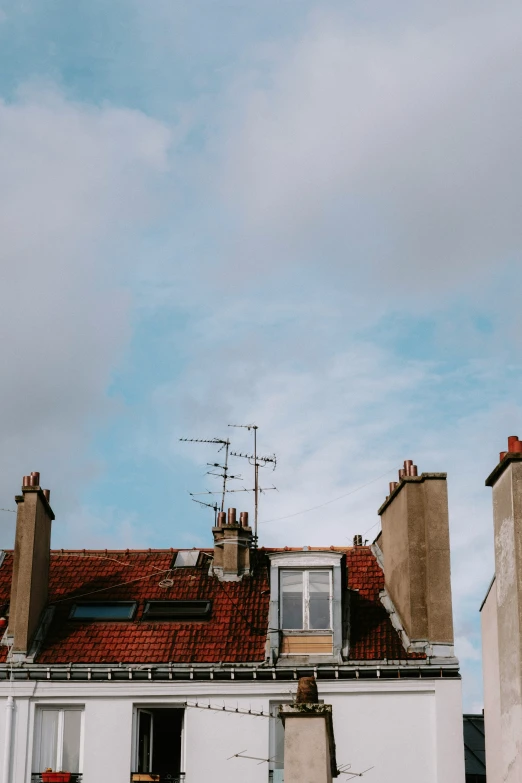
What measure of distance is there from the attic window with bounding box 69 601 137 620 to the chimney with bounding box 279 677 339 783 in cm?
1216

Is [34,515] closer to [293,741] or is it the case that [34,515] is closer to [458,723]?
[458,723]

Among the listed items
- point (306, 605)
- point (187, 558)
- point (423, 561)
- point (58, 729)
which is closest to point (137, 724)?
point (58, 729)

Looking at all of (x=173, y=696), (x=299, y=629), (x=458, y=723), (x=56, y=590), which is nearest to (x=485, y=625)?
(x=458, y=723)

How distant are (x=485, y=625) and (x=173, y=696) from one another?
692 centimetres

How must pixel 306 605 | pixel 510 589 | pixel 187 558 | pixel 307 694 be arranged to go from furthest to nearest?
pixel 187 558 → pixel 306 605 → pixel 510 589 → pixel 307 694

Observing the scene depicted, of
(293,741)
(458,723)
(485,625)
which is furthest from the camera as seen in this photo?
(458,723)

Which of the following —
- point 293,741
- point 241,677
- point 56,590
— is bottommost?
point 293,741

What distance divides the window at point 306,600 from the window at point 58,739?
4835 millimetres

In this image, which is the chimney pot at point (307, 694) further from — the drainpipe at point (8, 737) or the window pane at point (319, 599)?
the drainpipe at point (8, 737)

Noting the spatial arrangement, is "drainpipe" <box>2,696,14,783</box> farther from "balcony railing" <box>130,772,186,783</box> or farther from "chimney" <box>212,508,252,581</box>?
"chimney" <box>212,508,252,581</box>

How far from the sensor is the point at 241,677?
25.2 metres

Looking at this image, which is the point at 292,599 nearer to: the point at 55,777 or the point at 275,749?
the point at 275,749

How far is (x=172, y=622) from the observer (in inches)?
1062

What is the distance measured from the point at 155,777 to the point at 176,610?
3.98 m
